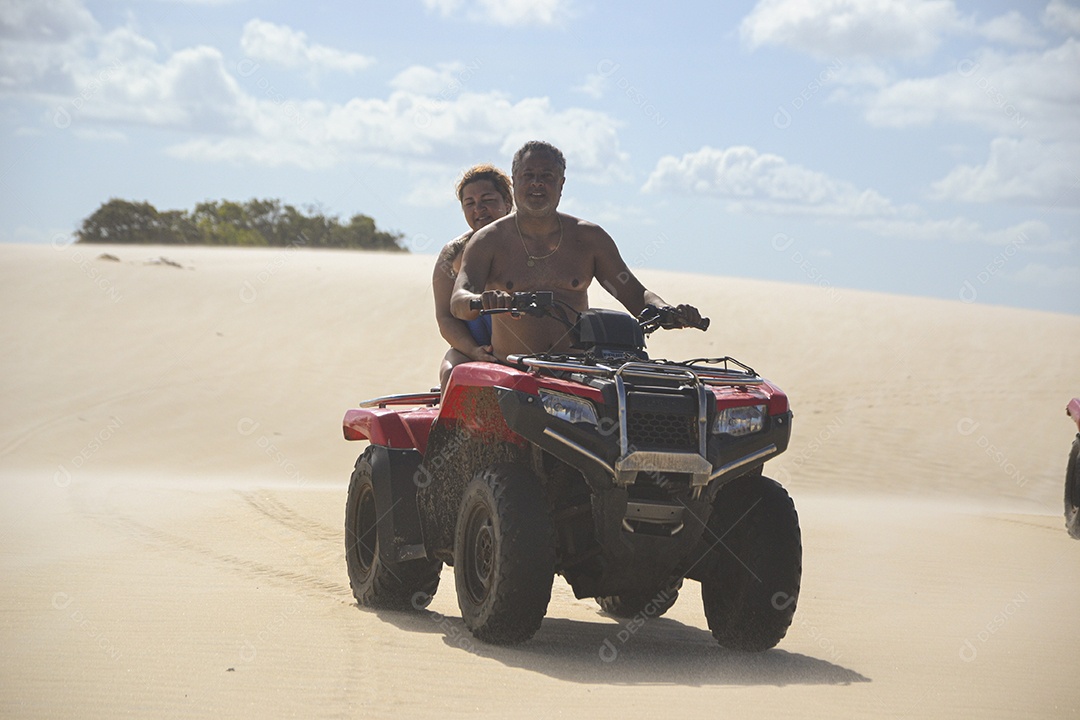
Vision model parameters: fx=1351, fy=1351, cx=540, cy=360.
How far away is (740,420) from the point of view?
19.3ft

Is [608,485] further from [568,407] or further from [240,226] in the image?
[240,226]

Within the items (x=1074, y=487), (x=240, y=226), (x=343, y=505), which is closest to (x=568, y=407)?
(x=343, y=505)

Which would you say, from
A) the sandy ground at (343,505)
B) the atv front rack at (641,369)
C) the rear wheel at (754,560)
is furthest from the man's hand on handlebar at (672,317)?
the sandy ground at (343,505)

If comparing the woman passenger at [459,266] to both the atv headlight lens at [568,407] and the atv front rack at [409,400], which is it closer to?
the atv front rack at [409,400]

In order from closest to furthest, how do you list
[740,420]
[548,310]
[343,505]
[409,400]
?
[740,420] → [548,310] → [409,400] → [343,505]

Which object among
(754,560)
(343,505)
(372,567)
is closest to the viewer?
(754,560)

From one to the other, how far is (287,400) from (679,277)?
48.8ft

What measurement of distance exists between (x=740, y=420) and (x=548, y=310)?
3.19ft

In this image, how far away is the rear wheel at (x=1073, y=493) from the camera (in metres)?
11.6

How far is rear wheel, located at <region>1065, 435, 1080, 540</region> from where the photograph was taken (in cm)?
1156

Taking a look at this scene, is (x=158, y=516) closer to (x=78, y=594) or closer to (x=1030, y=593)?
(x=78, y=594)

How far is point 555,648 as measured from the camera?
6.30m

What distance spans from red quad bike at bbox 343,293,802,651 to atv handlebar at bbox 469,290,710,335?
13 mm

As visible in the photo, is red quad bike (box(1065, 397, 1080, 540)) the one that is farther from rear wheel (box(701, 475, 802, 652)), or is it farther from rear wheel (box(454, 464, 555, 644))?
rear wheel (box(454, 464, 555, 644))
